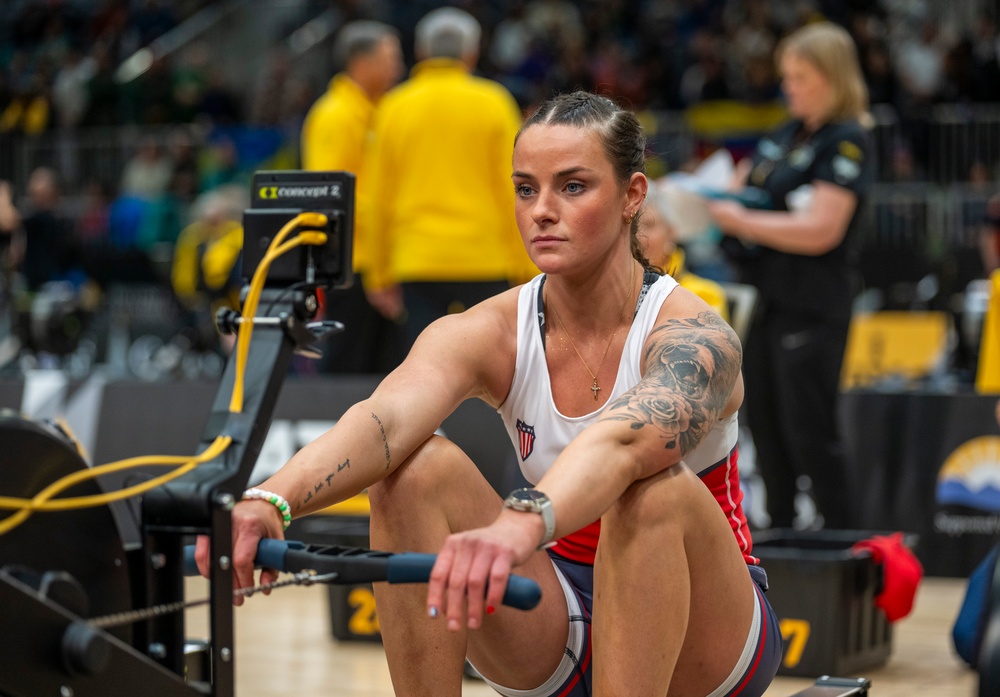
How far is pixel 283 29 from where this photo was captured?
15805 mm

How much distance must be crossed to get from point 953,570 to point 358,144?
9.67 ft

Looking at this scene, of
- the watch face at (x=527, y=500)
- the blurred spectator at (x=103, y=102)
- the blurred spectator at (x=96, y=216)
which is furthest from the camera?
the blurred spectator at (x=103, y=102)

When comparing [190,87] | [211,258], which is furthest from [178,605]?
[190,87]

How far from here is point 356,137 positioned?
595 cm

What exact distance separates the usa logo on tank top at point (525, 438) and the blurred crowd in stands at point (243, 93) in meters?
7.72

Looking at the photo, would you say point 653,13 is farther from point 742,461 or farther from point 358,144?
point 742,461

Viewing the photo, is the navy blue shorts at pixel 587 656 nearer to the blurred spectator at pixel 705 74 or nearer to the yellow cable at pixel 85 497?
the yellow cable at pixel 85 497

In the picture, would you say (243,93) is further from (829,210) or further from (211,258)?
(829,210)

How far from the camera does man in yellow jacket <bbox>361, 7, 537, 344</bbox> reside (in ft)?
17.5

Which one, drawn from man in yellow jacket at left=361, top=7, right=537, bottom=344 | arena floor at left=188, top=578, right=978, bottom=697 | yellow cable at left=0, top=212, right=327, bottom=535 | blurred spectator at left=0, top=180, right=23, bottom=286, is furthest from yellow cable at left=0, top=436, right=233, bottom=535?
blurred spectator at left=0, top=180, right=23, bottom=286

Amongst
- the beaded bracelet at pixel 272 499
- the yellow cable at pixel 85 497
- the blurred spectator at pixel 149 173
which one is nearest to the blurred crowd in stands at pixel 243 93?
the blurred spectator at pixel 149 173

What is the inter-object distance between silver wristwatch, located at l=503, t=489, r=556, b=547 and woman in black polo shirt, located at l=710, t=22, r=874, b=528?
→ 280cm

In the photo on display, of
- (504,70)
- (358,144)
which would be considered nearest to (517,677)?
(358,144)

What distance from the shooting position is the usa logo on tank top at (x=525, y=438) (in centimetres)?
257
